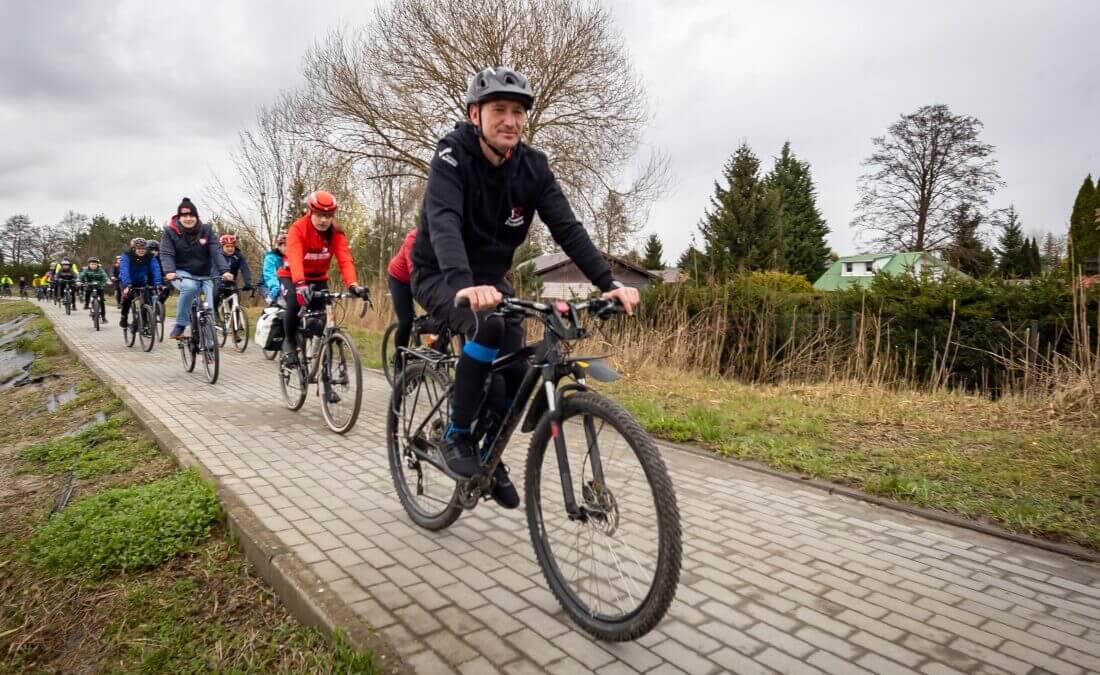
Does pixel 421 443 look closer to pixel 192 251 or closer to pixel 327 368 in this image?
pixel 327 368

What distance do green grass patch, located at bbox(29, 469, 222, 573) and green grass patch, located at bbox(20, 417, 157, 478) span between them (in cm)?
93

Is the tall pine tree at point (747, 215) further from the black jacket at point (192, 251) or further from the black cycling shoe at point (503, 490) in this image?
the black cycling shoe at point (503, 490)

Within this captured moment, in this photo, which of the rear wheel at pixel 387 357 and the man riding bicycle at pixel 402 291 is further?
the rear wheel at pixel 387 357

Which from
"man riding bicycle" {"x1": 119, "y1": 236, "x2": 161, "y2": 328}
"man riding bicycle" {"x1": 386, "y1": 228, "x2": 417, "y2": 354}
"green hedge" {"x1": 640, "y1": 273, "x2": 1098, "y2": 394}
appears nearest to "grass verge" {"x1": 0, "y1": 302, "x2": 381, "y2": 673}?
"man riding bicycle" {"x1": 386, "y1": 228, "x2": 417, "y2": 354}

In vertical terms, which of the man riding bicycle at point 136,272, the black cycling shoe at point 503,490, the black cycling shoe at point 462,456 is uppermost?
the man riding bicycle at point 136,272

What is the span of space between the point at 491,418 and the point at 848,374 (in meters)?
6.66

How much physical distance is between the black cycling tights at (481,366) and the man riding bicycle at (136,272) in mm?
11285

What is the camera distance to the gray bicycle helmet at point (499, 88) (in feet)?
10.6

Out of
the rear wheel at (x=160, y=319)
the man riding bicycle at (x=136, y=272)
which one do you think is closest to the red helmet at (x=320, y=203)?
the rear wheel at (x=160, y=319)

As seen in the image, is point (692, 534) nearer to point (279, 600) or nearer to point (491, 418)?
point (491, 418)

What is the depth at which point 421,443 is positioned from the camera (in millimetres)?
3979

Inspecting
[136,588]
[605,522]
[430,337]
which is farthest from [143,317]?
[605,522]

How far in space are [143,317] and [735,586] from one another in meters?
12.1

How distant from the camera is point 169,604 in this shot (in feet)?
10.6
